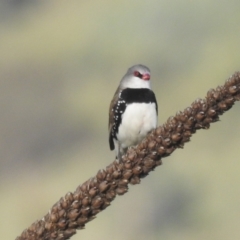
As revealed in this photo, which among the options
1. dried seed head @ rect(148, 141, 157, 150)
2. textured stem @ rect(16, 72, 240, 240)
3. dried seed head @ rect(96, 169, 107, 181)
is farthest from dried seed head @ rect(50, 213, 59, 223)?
dried seed head @ rect(148, 141, 157, 150)

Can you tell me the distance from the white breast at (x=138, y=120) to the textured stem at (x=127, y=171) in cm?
246

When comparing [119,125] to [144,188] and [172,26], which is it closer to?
[144,188]

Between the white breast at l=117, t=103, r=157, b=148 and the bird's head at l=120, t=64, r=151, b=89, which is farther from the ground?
the bird's head at l=120, t=64, r=151, b=89

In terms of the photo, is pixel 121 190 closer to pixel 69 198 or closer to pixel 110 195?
pixel 110 195

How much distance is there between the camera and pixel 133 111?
486cm

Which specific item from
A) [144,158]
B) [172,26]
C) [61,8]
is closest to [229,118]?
[172,26]

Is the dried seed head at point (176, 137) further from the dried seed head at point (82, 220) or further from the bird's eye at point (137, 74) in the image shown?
Answer: the bird's eye at point (137, 74)

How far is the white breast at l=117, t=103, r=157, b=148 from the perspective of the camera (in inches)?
189

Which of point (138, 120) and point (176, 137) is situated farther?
point (138, 120)

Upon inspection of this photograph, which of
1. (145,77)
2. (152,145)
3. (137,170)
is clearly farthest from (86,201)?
(145,77)

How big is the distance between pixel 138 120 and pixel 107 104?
1489 cm

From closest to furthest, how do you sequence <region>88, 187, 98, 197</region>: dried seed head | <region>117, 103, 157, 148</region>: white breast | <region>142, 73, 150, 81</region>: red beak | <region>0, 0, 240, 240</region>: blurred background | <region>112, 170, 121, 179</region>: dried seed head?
1. <region>88, 187, 98, 197</region>: dried seed head
2. <region>112, 170, 121, 179</region>: dried seed head
3. <region>117, 103, 157, 148</region>: white breast
4. <region>142, 73, 150, 81</region>: red beak
5. <region>0, 0, 240, 240</region>: blurred background

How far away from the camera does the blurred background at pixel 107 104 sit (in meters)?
16.8

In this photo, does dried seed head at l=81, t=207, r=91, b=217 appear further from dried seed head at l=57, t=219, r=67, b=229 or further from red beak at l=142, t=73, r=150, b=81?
red beak at l=142, t=73, r=150, b=81
